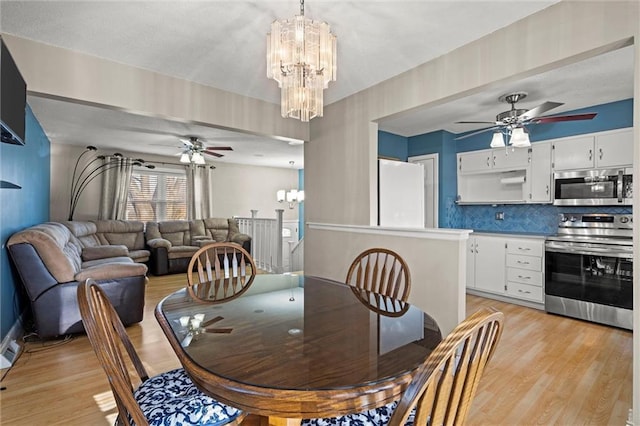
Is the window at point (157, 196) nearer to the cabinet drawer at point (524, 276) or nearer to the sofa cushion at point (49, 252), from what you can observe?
the sofa cushion at point (49, 252)

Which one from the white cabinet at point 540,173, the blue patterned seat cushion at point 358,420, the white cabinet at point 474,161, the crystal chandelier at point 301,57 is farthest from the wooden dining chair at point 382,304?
the white cabinet at point 474,161

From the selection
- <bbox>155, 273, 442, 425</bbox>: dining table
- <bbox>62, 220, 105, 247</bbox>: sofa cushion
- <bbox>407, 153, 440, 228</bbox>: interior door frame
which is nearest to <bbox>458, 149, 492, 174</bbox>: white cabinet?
<bbox>407, 153, 440, 228</bbox>: interior door frame

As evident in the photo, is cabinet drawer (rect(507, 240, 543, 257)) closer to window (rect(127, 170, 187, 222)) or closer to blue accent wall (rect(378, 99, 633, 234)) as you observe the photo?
blue accent wall (rect(378, 99, 633, 234))

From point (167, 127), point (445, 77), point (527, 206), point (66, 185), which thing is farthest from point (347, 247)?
point (66, 185)

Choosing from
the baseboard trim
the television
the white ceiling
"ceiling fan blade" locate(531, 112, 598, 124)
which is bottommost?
the baseboard trim

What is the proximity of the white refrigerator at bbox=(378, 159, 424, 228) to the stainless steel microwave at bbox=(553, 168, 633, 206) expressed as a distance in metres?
1.73

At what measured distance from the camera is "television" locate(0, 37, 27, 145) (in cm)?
180

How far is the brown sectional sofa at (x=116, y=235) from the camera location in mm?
5379

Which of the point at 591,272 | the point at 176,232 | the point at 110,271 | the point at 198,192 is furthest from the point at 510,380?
the point at 198,192

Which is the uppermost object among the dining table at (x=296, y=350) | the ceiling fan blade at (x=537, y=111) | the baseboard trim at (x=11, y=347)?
the ceiling fan blade at (x=537, y=111)

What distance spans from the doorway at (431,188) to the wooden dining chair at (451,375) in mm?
4329

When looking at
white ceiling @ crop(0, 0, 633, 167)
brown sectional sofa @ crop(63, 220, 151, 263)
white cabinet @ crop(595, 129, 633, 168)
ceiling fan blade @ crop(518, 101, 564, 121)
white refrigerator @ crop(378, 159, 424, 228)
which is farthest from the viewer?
brown sectional sofa @ crop(63, 220, 151, 263)

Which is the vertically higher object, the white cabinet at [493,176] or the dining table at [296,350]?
the white cabinet at [493,176]

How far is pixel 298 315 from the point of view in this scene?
1.45 m
